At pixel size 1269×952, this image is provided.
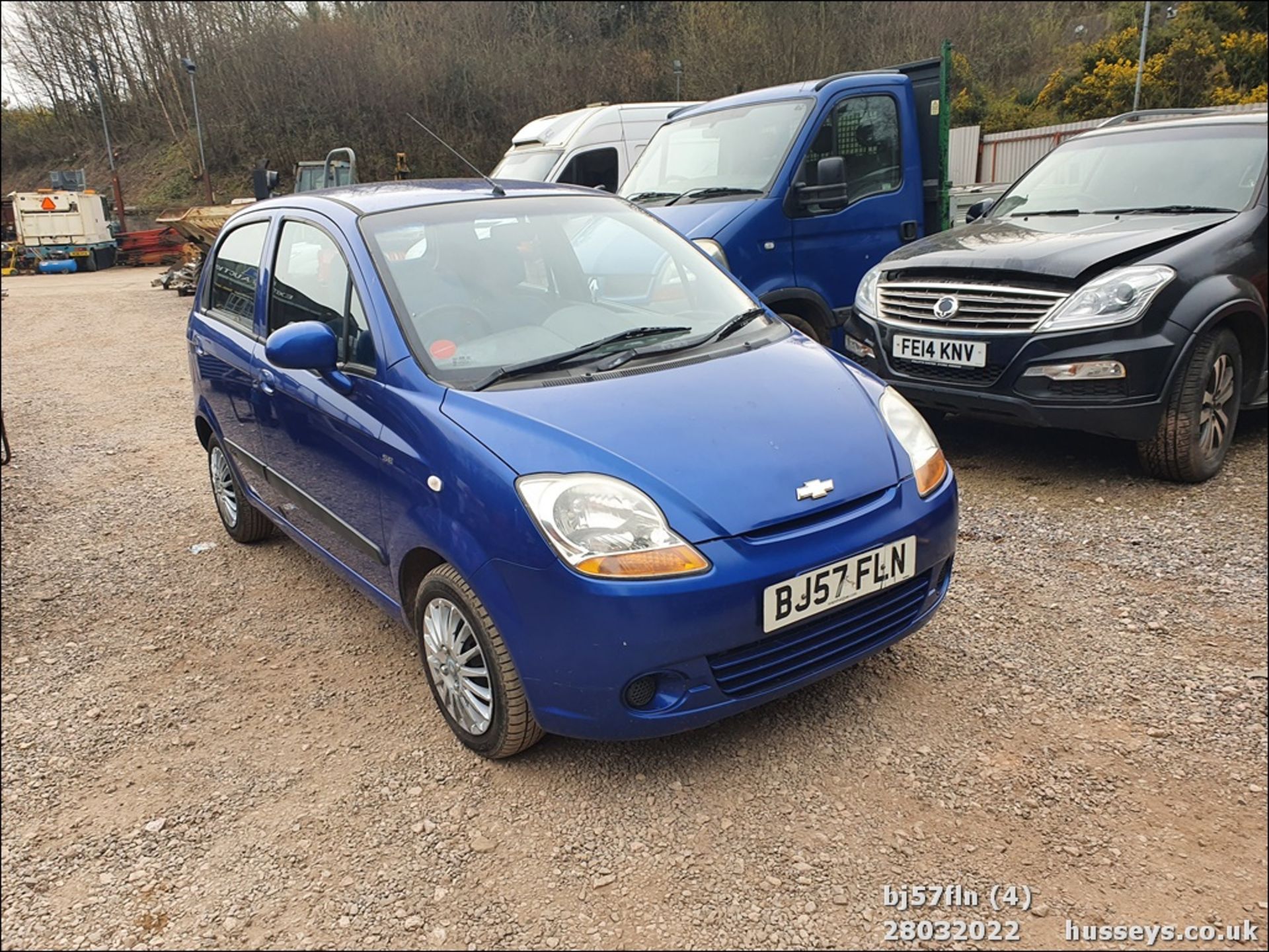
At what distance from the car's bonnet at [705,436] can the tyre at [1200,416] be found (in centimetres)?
209

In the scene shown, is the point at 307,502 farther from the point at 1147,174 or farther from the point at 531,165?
the point at 531,165

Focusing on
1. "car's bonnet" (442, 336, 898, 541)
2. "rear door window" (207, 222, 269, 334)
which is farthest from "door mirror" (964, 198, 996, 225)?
"rear door window" (207, 222, 269, 334)

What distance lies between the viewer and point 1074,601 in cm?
336

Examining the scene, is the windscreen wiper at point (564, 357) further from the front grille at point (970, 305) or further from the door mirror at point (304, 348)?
the front grille at point (970, 305)

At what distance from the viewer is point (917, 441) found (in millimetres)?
2863

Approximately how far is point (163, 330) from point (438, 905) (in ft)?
43.0

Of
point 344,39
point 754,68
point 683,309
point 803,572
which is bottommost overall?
point 803,572

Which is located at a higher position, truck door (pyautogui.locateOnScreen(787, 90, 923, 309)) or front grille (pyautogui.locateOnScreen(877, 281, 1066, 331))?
truck door (pyautogui.locateOnScreen(787, 90, 923, 309))

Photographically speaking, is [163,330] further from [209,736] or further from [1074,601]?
[1074,601]

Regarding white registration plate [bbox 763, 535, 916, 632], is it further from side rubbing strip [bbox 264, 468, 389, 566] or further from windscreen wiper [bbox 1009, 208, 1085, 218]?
windscreen wiper [bbox 1009, 208, 1085, 218]

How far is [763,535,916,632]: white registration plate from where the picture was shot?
236 centimetres

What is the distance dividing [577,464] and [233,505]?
9.36 feet

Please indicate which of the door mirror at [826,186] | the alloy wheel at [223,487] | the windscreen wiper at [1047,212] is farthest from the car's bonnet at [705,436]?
the door mirror at [826,186]

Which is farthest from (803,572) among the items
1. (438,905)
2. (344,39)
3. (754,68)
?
(344,39)
